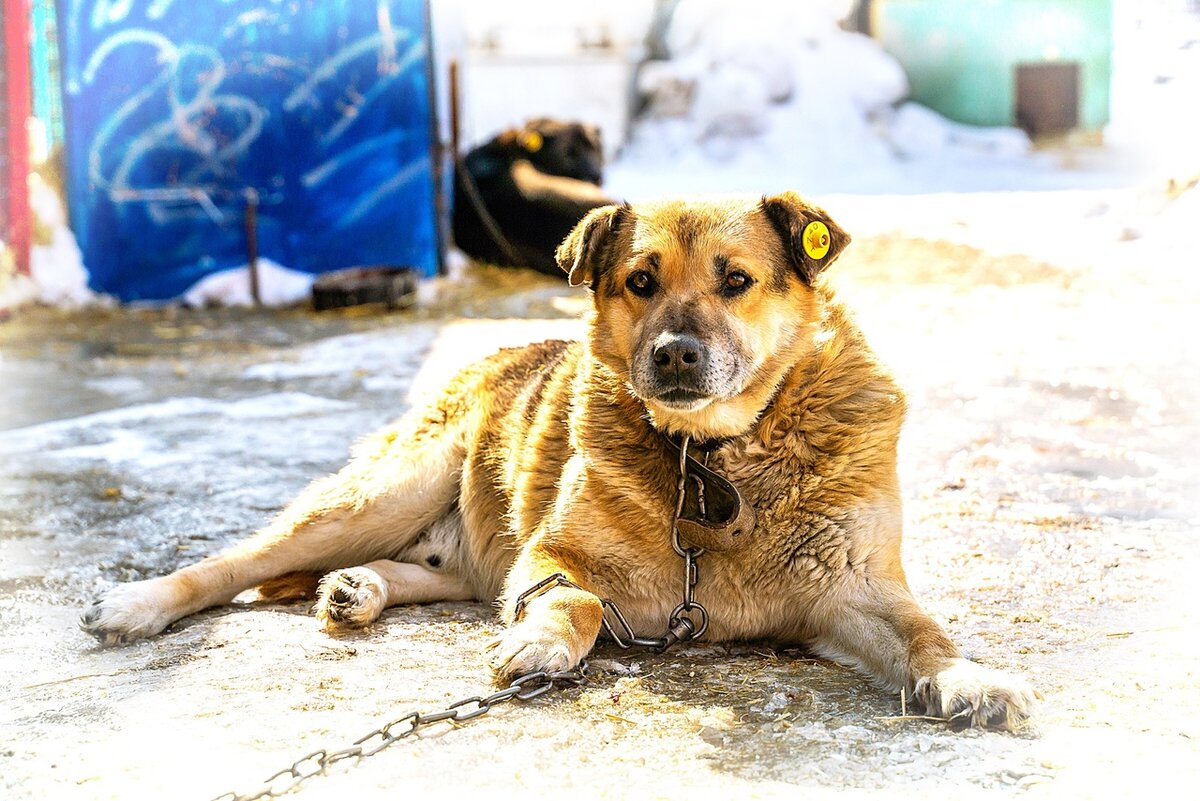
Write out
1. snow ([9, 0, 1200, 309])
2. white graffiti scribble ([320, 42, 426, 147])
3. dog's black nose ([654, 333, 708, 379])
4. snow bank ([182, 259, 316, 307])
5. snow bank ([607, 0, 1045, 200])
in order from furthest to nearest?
snow bank ([607, 0, 1045, 200]) < snow ([9, 0, 1200, 309]) < white graffiti scribble ([320, 42, 426, 147]) < snow bank ([182, 259, 316, 307]) < dog's black nose ([654, 333, 708, 379])

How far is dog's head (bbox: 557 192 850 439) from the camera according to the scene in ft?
12.6

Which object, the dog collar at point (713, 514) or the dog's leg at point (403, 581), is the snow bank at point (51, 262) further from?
the dog collar at point (713, 514)

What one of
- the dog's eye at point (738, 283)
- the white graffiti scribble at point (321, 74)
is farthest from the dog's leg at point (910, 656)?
the white graffiti scribble at point (321, 74)

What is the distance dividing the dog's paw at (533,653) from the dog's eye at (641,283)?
112cm

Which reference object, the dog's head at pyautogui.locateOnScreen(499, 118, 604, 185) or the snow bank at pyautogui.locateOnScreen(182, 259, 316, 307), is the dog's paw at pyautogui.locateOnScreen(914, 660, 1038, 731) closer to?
the snow bank at pyautogui.locateOnScreen(182, 259, 316, 307)

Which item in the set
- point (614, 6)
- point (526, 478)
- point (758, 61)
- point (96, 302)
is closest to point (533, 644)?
point (526, 478)

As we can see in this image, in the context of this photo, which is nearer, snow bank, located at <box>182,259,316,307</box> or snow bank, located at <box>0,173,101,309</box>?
snow bank, located at <box>0,173,101,309</box>

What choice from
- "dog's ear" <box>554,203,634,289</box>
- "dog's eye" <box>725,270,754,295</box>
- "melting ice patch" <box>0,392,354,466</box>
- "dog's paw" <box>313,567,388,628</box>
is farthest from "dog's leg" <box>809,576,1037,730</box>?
"melting ice patch" <box>0,392,354,466</box>

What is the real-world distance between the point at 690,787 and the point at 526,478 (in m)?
Result: 1.71

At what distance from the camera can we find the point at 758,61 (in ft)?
77.8

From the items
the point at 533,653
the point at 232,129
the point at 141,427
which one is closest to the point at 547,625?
the point at 533,653

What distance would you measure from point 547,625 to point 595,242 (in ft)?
4.34

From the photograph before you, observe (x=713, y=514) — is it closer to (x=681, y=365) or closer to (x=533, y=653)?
(x=681, y=365)

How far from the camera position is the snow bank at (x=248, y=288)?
12773 mm
